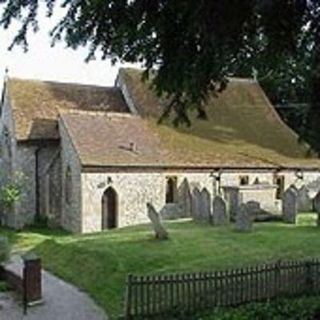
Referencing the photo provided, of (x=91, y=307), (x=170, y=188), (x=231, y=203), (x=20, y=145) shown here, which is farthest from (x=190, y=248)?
(x=20, y=145)

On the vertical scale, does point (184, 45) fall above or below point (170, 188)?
above

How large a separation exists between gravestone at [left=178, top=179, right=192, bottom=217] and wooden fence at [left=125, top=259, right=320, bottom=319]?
63.8 ft

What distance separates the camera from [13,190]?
119ft

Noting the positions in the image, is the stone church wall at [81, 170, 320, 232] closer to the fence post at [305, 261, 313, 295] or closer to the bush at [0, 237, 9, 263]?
the bush at [0, 237, 9, 263]

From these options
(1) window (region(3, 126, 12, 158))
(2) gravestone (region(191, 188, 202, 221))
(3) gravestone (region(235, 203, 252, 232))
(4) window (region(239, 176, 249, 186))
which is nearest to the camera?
(3) gravestone (region(235, 203, 252, 232))

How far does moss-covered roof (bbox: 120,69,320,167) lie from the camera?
39.6 metres

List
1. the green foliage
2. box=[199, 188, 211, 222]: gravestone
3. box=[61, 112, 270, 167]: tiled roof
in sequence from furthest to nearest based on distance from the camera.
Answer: the green foliage → box=[61, 112, 270, 167]: tiled roof → box=[199, 188, 211, 222]: gravestone

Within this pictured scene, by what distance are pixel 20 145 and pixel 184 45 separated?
89.6 ft

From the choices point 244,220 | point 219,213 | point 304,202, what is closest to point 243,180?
point 304,202

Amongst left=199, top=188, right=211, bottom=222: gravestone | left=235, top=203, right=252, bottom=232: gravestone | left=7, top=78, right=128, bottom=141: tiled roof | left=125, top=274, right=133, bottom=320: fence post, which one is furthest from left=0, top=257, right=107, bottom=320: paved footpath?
left=7, top=78, right=128, bottom=141: tiled roof

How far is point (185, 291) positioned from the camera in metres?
16.2

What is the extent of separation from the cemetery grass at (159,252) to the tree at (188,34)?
7.49 meters

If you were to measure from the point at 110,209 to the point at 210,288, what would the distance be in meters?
18.9

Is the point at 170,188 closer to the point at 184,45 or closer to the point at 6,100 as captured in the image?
the point at 6,100
